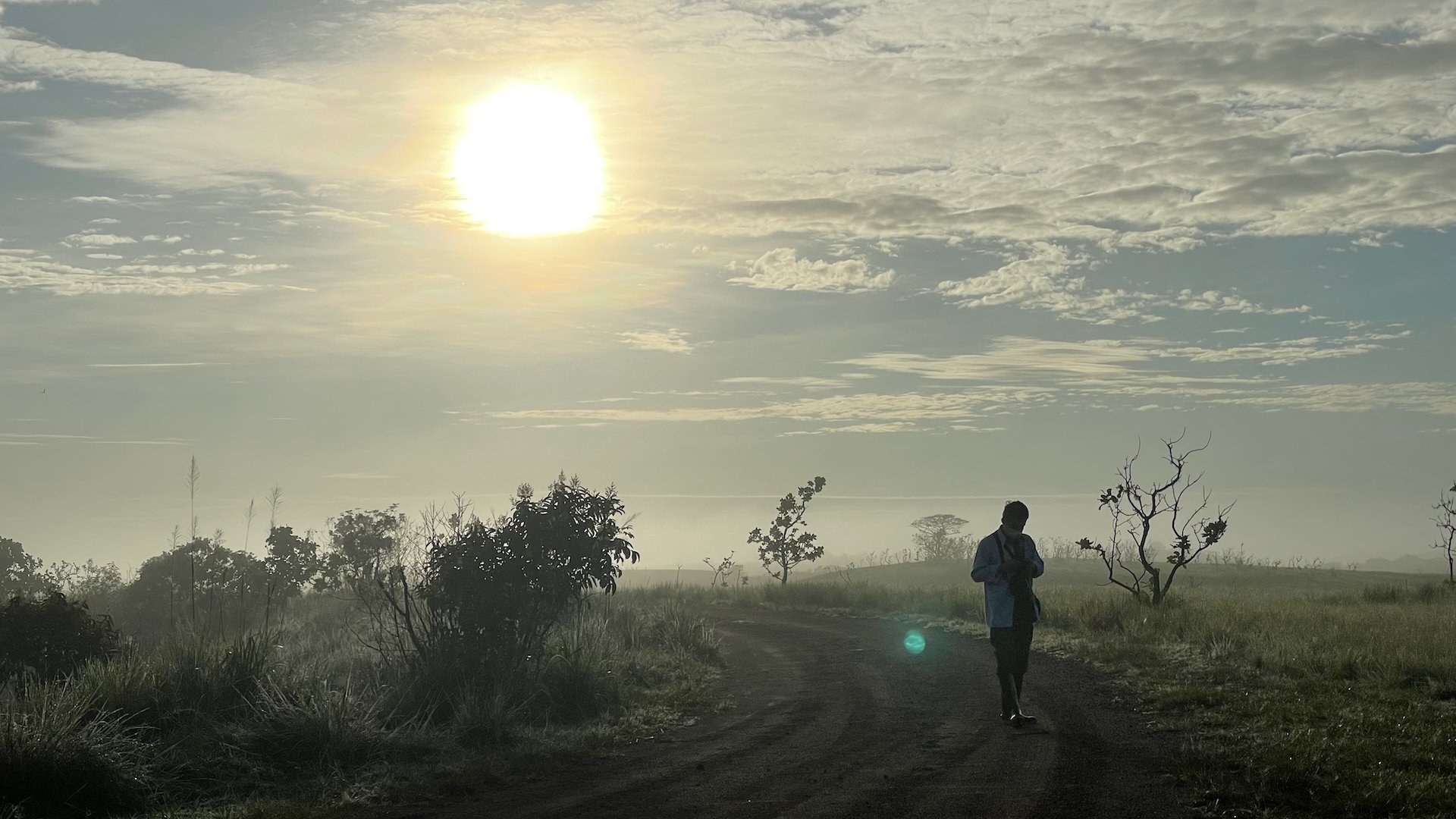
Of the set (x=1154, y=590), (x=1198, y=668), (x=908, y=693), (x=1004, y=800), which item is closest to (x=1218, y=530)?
(x=1154, y=590)

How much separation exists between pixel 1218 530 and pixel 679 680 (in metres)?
18.7

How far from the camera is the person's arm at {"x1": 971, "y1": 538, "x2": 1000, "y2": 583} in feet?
42.6

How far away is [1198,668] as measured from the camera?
16.6 meters

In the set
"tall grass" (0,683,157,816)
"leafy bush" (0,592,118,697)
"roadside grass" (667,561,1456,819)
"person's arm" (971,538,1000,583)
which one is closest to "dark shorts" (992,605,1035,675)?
"person's arm" (971,538,1000,583)

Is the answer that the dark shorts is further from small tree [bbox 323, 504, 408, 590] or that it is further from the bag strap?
small tree [bbox 323, 504, 408, 590]

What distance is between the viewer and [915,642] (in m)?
23.1

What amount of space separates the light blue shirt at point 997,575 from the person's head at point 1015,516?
84 millimetres

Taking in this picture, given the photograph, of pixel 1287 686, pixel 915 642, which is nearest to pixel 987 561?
pixel 1287 686

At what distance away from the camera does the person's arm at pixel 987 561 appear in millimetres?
12977

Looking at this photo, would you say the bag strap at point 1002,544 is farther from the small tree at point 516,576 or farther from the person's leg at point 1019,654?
the small tree at point 516,576

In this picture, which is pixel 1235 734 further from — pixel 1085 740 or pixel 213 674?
pixel 213 674

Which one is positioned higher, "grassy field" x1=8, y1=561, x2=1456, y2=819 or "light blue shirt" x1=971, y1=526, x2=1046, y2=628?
"light blue shirt" x1=971, y1=526, x2=1046, y2=628

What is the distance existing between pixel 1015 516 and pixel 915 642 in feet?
35.4

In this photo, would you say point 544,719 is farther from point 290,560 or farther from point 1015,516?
point 290,560
